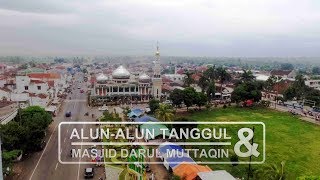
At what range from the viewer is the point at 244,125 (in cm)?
3431

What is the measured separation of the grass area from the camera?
2291 centimetres

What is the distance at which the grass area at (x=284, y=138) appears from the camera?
22.9 meters

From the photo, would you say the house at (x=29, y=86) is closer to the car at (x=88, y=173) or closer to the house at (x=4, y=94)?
the house at (x=4, y=94)

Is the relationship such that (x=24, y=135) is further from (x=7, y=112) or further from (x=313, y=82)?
(x=313, y=82)

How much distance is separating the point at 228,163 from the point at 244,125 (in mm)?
11601

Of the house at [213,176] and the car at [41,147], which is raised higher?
the house at [213,176]

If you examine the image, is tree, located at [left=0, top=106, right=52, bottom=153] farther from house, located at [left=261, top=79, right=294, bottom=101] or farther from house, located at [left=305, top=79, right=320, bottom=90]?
house, located at [left=305, top=79, right=320, bottom=90]

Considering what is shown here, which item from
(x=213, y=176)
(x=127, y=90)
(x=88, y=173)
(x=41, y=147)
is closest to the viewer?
(x=213, y=176)

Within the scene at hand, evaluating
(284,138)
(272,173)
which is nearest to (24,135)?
(272,173)

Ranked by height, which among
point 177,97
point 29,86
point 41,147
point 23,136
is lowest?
point 41,147

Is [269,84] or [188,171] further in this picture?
[269,84]

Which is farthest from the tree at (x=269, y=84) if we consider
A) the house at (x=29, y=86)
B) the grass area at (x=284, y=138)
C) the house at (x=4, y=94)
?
the house at (x=4, y=94)

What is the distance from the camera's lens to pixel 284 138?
30562 millimetres

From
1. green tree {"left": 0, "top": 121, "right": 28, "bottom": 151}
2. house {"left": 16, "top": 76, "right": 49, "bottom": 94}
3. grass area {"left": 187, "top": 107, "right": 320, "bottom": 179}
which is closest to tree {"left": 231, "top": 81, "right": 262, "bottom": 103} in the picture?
grass area {"left": 187, "top": 107, "right": 320, "bottom": 179}
